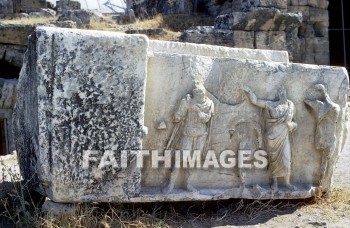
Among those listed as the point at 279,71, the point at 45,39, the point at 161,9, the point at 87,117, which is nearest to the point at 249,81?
the point at 279,71

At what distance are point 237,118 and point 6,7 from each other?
14884mm

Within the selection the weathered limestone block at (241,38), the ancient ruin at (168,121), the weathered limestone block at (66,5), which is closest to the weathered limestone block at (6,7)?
the weathered limestone block at (66,5)

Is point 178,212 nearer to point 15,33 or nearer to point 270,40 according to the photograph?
point 270,40

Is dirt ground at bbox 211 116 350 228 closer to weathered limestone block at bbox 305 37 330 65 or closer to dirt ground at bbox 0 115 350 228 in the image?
dirt ground at bbox 0 115 350 228

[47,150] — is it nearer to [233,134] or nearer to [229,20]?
[233,134]

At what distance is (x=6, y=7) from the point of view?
1677 cm

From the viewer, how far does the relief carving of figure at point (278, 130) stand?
3.88m

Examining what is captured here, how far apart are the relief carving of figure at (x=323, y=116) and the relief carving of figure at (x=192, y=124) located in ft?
3.16

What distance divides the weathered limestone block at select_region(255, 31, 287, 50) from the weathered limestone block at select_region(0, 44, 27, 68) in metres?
5.70

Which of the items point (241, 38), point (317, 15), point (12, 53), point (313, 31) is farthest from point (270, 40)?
point (12, 53)

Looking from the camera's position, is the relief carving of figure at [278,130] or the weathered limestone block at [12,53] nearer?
the relief carving of figure at [278,130]

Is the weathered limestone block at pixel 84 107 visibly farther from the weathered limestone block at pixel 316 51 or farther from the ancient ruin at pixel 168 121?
the weathered limestone block at pixel 316 51

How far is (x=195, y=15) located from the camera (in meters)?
15.4

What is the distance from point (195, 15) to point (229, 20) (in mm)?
4454
